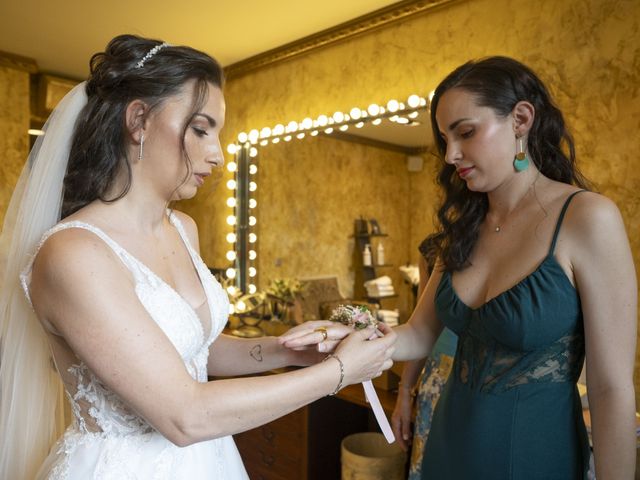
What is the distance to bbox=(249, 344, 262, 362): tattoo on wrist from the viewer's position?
1.36 meters

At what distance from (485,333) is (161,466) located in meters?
0.77

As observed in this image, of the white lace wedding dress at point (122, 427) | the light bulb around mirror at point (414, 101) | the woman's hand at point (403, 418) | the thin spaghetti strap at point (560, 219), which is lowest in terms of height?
the woman's hand at point (403, 418)

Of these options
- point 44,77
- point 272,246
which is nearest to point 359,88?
point 272,246

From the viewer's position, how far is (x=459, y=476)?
3.88 ft

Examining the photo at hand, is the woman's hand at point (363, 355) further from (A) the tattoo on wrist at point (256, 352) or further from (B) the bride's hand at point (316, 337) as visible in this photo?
(A) the tattoo on wrist at point (256, 352)

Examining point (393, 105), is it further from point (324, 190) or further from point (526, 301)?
point (526, 301)

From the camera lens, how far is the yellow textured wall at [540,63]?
179cm

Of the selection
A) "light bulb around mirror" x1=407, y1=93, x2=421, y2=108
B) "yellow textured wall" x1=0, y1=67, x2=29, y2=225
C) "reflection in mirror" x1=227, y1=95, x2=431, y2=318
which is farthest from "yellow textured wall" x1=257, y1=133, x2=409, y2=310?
"yellow textured wall" x1=0, y1=67, x2=29, y2=225

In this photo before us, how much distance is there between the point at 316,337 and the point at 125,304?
0.50 metres

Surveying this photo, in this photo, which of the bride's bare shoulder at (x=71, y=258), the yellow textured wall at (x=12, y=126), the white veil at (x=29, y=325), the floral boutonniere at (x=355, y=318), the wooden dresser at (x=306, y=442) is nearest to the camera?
the bride's bare shoulder at (x=71, y=258)

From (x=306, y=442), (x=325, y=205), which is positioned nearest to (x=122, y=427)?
(x=306, y=442)

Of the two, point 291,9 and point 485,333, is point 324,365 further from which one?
point 291,9

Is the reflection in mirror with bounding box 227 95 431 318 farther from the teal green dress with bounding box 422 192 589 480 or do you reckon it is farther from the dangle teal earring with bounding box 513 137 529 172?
the teal green dress with bounding box 422 192 589 480

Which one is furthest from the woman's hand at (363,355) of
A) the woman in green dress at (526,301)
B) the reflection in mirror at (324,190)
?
the reflection in mirror at (324,190)
